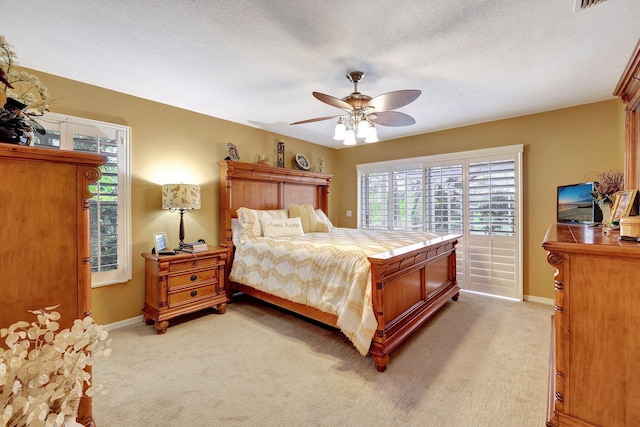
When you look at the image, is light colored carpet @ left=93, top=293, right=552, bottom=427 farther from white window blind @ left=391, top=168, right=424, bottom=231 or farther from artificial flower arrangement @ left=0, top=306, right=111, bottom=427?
white window blind @ left=391, top=168, right=424, bottom=231

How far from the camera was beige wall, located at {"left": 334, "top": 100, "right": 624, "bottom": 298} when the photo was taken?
129 inches

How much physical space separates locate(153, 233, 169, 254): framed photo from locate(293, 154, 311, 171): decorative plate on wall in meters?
2.47

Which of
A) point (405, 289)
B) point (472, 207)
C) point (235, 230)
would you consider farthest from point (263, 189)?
point (472, 207)

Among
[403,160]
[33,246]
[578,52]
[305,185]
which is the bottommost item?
[33,246]

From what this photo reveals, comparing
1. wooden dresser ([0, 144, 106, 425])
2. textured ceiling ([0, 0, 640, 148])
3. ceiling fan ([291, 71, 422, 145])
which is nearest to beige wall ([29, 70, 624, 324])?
textured ceiling ([0, 0, 640, 148])

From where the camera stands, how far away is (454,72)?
2602mm

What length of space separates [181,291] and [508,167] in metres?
4.44

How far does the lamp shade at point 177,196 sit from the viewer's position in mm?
3092

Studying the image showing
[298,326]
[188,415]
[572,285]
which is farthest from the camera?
[298,326]

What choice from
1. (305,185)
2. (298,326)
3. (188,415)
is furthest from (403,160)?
(188,415)

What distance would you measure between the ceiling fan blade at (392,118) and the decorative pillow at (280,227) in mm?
1791

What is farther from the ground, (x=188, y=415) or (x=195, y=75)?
(x=195, y=75)

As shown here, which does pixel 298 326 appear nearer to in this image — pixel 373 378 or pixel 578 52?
pixel 373 378

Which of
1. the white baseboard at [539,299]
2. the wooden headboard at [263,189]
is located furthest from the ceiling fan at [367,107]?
the white baseboard at [539,299]
